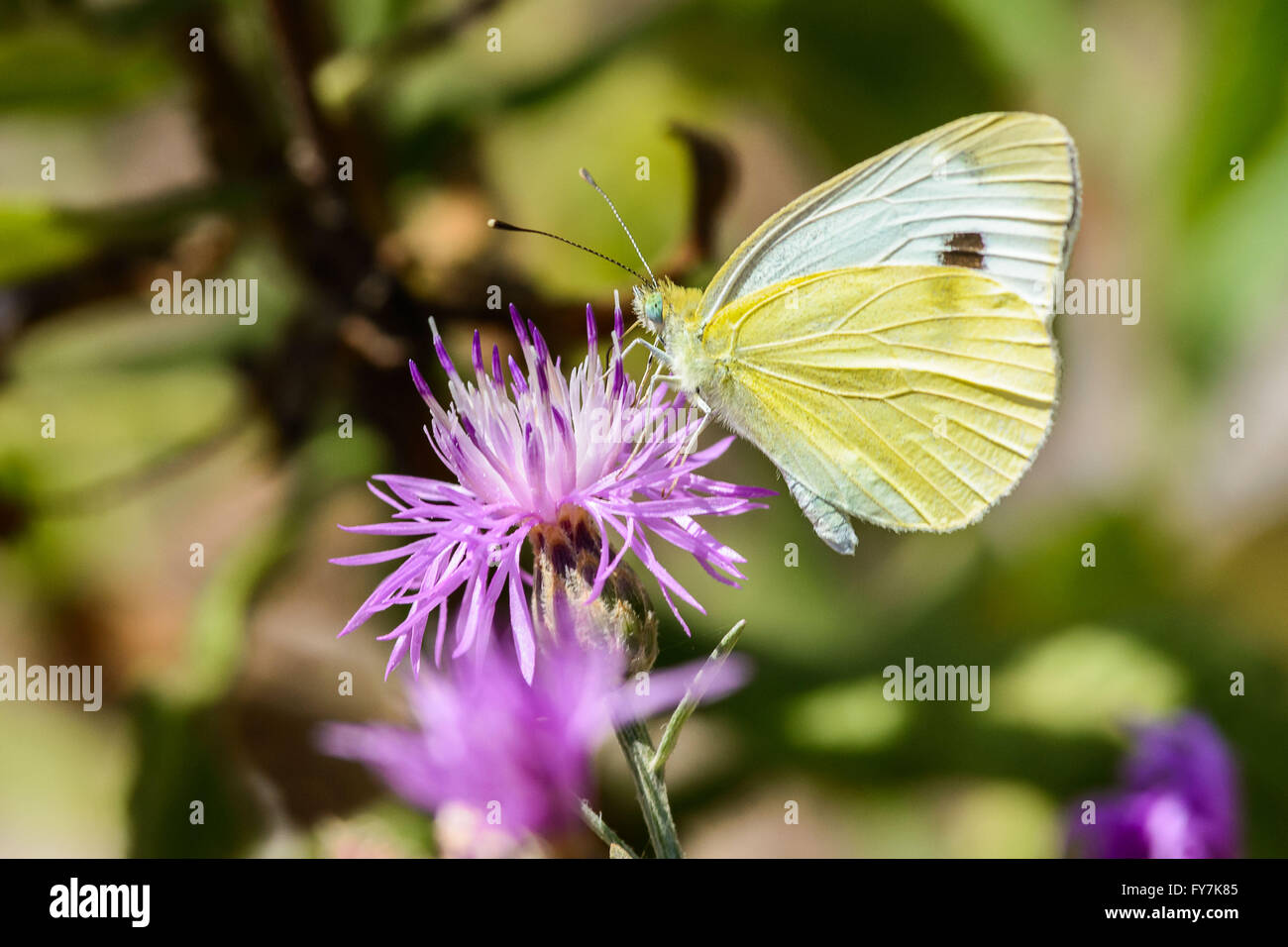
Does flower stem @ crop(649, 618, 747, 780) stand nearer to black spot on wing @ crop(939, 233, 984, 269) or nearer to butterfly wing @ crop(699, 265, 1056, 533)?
butterfly wing @ crop(699, 265, 1056, 533)

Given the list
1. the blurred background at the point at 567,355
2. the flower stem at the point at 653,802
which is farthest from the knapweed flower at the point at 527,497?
the blurred background at the point at 567,355

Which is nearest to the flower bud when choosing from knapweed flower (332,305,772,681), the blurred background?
knapweed flower (332,305,772,681)

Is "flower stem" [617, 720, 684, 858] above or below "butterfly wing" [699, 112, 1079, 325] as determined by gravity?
below

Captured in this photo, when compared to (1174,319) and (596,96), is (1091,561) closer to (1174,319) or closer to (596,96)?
(1174,319)

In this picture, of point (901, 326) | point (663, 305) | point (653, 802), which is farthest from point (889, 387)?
point (653, 802)

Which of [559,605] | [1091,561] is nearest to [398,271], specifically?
[559,605]
